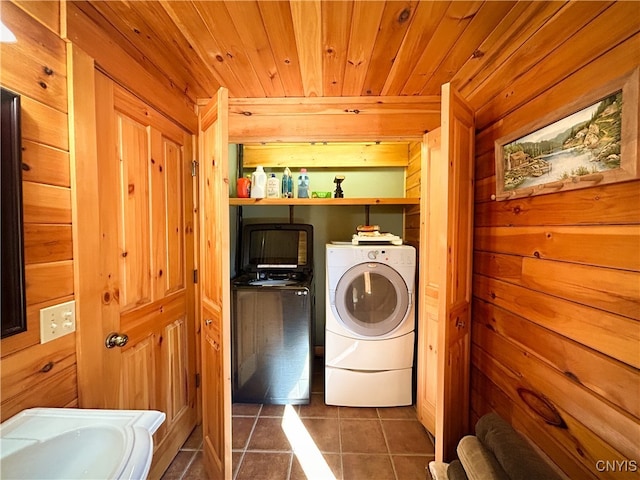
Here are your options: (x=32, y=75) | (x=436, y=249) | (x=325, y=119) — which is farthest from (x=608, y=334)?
(x=32, y=75)

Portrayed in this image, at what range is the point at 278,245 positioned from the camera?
2557 mm

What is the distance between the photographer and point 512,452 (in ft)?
2.78

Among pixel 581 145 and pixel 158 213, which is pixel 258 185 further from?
pixel 581 145

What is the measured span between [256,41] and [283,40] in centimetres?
13

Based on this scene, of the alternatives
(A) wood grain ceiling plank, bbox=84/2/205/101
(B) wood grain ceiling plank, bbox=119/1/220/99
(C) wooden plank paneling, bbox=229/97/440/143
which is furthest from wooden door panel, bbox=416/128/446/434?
(A) wood grain ceiling plank, bbox=84/2/205/101

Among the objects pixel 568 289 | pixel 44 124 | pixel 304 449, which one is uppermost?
pixel 44 124

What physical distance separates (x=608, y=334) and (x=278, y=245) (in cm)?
220

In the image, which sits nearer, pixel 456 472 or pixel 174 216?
pixel 456 472

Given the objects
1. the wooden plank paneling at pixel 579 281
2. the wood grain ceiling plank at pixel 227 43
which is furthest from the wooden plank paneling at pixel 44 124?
the wooden plank paneling at pixel 579 281

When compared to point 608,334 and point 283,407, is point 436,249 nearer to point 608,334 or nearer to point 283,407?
point 608,334

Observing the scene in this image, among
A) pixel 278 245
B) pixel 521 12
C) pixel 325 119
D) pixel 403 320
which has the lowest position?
pixel 403 320

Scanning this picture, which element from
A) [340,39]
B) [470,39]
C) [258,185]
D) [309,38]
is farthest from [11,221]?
[470,39]

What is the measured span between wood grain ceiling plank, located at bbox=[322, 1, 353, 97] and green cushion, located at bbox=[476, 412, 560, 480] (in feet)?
5.61

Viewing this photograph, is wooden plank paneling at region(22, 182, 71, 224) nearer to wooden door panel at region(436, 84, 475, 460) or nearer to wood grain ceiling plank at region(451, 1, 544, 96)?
wooden door panel at region(436, 84, 475, 460)
